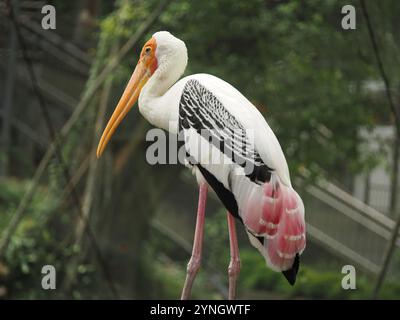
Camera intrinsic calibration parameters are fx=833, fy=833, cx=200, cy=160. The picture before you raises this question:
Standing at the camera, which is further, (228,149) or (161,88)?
(161,88)

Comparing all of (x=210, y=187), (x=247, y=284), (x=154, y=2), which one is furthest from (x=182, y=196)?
(x=210, y=187)

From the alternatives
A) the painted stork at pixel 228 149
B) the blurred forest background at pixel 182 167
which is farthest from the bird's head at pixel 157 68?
the blurred forest background at pixel 182 167

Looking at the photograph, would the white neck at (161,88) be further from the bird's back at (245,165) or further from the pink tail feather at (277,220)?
the pink tail feather at (277,220)

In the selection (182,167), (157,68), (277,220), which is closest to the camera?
(277,220)

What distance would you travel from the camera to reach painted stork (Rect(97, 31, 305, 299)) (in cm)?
285

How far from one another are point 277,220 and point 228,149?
0.31 metres

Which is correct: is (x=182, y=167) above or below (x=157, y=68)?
above

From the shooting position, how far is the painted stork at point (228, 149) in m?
2.85

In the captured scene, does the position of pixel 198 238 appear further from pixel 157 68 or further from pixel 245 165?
pixel 157 68

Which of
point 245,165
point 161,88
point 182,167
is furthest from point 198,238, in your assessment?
point 182,167

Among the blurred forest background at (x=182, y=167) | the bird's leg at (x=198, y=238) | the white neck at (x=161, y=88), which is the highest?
the blurred forest background at (x=182, y=167)

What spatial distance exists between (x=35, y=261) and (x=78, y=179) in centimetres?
77

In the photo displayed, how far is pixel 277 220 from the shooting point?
9.29 feet
